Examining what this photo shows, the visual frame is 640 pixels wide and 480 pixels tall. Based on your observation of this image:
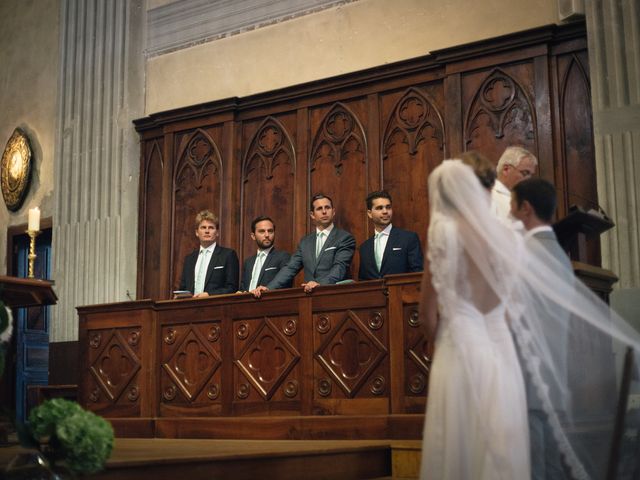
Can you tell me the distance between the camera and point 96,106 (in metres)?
10.5

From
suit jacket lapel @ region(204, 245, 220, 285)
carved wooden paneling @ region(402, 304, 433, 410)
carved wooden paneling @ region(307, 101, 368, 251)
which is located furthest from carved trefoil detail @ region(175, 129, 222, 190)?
carved wooden paneling @ region(402, 304, 433, 410)

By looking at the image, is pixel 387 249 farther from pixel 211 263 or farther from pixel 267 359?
pixel 211 263

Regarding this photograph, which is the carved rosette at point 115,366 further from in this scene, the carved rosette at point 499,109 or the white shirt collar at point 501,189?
the white shirt collar at point 501,189

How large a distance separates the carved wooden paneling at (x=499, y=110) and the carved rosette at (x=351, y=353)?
2.39 meters

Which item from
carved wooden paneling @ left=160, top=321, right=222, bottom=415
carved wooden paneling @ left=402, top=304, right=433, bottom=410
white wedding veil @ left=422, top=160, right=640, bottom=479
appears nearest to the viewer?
white wedding veil @ left=422, top=160, right=640, bottom=479

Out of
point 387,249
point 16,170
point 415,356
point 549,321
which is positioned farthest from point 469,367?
point 16,170

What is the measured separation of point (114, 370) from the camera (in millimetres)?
7645

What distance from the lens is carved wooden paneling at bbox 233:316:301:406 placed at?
262 inches

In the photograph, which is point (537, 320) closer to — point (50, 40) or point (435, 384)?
point (435, 384)

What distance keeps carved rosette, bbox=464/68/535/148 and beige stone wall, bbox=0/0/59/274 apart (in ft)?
18.3

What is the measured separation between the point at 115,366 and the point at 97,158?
11.4 ft

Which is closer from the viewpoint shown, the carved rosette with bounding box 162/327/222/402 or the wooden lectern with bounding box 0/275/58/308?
the wooden lectern with bounding box 0/275/58/308

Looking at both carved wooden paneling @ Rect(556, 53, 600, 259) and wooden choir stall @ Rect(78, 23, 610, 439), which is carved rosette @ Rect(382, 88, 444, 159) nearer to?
wooden choir stall @ Rect(78, 23, 610, 439)

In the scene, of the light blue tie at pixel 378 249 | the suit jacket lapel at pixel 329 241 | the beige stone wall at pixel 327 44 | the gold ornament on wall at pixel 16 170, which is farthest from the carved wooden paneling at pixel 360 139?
the gold ornament on wall at pixel 16 170
